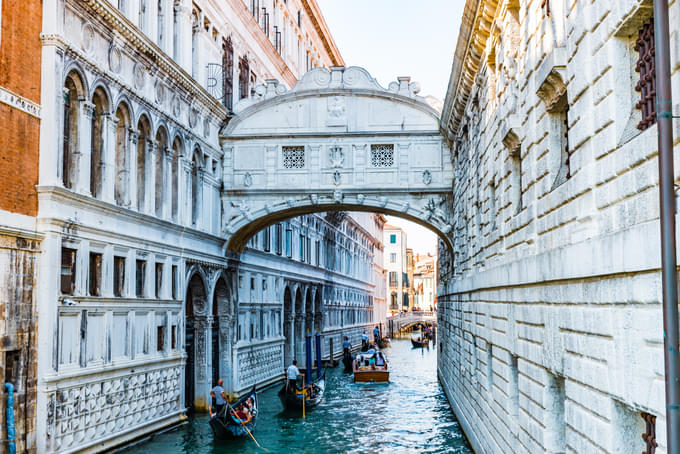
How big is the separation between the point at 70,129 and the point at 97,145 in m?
1.14

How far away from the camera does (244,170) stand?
2314cm

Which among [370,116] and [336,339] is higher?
[370,116]

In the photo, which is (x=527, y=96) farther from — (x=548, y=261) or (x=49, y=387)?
(x=49, y=387)

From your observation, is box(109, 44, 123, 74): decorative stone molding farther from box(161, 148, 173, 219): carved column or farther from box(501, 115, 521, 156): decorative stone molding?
box(501, 115, 521, 156): decorative stone molding

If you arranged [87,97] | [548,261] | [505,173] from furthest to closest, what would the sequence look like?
[87,97] < [505,173] < [548,261]

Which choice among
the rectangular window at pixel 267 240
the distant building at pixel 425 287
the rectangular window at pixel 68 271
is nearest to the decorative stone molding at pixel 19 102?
the rectangular window at pixel 68 271

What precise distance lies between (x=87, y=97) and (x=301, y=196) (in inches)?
360

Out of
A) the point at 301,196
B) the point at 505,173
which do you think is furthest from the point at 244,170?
the point at 505,173

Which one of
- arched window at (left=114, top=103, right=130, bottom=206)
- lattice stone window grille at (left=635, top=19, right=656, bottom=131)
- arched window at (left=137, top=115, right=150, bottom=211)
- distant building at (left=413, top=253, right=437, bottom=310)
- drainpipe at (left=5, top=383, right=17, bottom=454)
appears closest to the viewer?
lattice stone window grille at (left=635, top=19, right=656, bottom=131)

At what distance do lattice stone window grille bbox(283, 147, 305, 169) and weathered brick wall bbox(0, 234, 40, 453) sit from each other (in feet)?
35.4

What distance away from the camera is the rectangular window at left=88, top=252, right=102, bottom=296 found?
14.9 metres

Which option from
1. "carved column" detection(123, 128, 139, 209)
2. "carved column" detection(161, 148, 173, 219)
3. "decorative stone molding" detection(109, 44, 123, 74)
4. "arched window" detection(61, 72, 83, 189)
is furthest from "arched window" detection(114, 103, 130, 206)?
"carved column" detection(161, 148, 173, 219)

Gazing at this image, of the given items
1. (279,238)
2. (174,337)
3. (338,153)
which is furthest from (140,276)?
(279,238)

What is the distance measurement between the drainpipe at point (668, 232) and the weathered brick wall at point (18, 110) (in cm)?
1020
